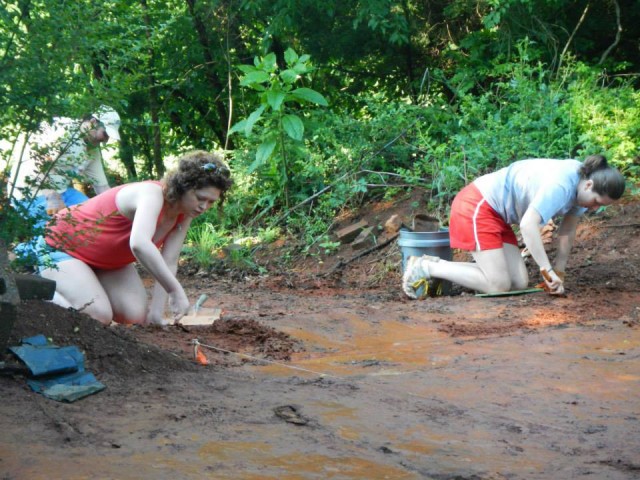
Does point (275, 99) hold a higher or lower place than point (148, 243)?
higher

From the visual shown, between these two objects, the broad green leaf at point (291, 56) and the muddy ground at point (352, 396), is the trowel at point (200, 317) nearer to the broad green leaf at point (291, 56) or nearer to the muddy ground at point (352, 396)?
the muddy ground at point (352, 396)

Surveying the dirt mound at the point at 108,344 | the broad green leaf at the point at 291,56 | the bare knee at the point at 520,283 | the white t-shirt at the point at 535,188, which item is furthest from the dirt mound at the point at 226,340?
the broad green leaf at the point at 291,56

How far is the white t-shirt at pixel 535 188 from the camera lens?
673cm

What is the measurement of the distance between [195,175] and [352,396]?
1.94m

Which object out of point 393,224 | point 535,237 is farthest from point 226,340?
point 393,224

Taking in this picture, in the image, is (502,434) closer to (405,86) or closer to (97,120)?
(97,120)

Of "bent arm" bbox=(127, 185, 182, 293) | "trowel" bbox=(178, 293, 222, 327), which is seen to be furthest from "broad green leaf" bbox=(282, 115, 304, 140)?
"bent arm" bbox=(127, 185, 182, 293)

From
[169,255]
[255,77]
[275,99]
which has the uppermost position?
[255,77]

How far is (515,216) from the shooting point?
7273 mm

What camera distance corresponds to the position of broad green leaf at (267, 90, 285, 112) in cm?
1023

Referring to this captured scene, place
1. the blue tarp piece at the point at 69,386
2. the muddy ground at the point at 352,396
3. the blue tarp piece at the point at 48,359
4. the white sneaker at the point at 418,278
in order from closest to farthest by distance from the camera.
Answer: the muddy ground at the point at 352,396 → the blue tarp piece at the point at 69,386 → the blue tarp piece at the point at 48,359 → the white sneaker at the point at 418,278

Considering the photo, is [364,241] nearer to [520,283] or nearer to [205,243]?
[205,243]

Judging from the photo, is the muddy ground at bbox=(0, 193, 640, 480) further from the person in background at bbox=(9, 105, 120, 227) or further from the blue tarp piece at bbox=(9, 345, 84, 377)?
the person in background at bbox=(9, 105, 120, 227)

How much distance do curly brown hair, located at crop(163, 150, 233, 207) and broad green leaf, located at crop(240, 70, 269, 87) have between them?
4.94m
